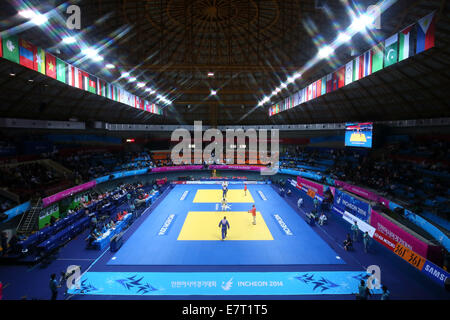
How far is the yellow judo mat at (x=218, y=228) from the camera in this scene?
56.0ft

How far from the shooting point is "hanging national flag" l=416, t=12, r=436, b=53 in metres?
7.15

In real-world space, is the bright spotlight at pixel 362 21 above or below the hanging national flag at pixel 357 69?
above

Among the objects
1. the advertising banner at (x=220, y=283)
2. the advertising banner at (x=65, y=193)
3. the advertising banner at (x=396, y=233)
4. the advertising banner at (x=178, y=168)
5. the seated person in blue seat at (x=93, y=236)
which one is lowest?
the advertising banner at (x=220, y=283)

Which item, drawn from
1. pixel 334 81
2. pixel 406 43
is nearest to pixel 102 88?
pixel 334 81

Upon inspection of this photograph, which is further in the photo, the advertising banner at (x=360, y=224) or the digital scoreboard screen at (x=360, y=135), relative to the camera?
the digital scoreboard screen at (x=360, y=135)

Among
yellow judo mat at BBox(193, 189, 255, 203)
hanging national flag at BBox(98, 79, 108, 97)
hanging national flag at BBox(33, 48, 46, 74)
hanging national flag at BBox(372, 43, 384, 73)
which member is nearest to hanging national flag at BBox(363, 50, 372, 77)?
hanging national flag at BBox(372, 43, 384, 73)

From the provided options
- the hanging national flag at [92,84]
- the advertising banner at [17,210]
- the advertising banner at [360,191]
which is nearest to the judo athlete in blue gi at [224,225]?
the hanging national flag at [92,84]

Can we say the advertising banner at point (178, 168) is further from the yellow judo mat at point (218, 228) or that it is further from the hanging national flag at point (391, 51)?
the hanging national flag at point (391, 51)

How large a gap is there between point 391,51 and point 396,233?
33.1 ft

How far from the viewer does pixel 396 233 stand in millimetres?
13758

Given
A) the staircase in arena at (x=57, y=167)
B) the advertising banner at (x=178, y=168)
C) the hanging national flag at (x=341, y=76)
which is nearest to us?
the hanging national flag at (x=341, y=76)

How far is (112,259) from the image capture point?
14.0 m

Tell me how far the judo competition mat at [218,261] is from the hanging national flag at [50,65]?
965cm

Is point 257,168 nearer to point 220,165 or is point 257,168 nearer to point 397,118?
point 220,165
